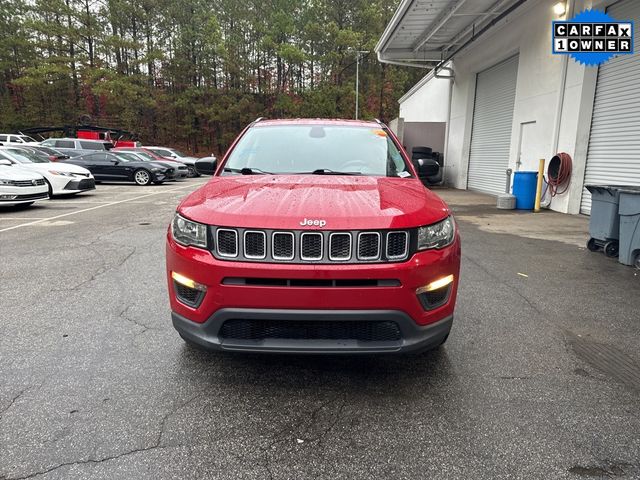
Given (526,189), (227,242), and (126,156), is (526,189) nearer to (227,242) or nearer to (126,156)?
(227,242)

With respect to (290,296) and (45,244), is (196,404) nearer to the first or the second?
(290,296)

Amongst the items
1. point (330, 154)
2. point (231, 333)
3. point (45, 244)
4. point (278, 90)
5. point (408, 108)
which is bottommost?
point (45, 244)

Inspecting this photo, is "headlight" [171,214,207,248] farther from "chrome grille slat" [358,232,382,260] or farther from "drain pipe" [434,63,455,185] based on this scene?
"drain pipe" [434,63,455,185]

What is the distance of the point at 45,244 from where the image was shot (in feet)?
22.7

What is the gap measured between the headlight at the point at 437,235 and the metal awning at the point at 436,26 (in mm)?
11998

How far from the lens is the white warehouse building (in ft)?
31.4

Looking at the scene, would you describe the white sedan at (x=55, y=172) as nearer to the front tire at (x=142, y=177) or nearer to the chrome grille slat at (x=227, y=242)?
the front tire at (x=142, y=177)

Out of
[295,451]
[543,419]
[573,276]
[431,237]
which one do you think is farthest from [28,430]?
[573,276]

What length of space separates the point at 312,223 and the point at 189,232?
0.77 metres

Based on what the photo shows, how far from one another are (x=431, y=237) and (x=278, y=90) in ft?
149

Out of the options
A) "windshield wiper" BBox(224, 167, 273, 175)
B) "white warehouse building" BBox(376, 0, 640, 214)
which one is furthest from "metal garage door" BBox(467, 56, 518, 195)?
"windshield wiper" BBox(224, 167, 273, 175)

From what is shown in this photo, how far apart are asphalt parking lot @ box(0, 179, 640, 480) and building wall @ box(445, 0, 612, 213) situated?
702cm

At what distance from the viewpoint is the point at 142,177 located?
750 inches

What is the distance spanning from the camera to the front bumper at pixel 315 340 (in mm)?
2361
